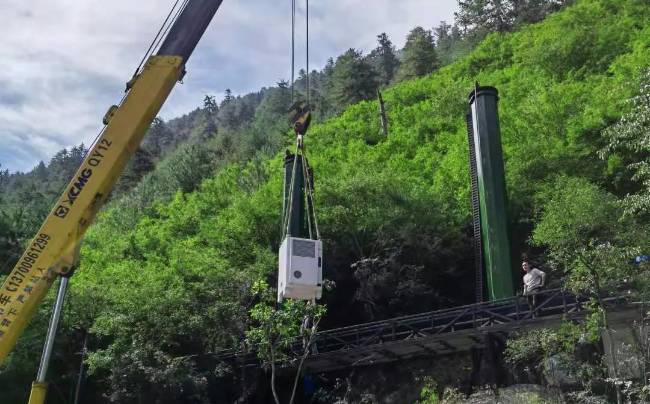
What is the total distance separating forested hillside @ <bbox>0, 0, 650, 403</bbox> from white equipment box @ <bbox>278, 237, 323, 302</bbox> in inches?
184

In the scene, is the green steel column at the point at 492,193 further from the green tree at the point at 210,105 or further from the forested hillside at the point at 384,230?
the green tree at the point at 210,105

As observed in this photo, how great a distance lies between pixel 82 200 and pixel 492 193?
43.9ft

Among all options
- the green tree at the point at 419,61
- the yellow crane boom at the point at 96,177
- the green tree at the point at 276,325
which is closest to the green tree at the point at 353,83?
the green tree at the point at 419,61

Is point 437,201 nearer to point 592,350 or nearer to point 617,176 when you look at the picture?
point 617,176

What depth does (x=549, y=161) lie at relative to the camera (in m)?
25.1

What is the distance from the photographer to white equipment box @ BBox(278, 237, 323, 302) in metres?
7.85

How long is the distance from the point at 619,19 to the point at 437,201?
28.7m

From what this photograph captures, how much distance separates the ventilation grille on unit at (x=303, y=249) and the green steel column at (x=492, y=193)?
35.1 ft

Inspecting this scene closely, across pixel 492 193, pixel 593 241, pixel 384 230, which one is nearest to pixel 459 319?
pixel 492 193

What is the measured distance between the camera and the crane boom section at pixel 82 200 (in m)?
7.89

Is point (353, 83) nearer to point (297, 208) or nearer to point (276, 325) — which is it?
point (297, 208)

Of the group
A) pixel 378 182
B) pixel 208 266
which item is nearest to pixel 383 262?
pixel 378 182

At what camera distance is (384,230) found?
24.2 meters

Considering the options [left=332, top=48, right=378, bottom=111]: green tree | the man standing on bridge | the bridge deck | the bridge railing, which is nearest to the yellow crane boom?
the bridge railing
